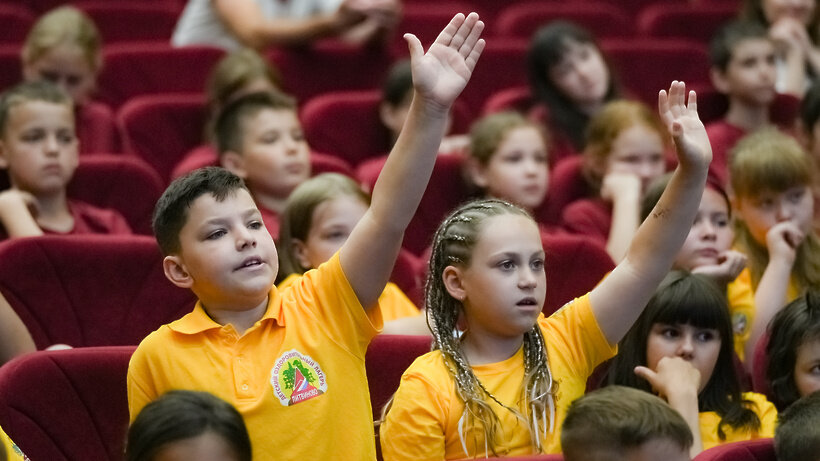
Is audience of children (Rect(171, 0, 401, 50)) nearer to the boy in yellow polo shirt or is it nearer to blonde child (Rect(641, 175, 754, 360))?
blonde child (Rect(641, 175, 754, 360))

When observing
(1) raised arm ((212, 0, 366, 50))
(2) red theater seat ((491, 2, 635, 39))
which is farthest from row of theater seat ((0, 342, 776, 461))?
(2) red theater seat ((491, 2, 635, 39))

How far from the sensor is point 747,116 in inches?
131

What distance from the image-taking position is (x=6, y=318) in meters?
2.07

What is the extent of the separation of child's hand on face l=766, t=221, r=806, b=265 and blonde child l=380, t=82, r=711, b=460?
75 centimetres

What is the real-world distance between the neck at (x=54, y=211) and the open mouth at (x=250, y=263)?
108 centimetres

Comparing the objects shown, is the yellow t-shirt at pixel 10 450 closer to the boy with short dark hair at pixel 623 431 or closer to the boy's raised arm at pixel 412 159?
the boy's raised arm at pixel 412 159

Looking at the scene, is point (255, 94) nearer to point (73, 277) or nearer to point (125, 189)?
point (125, 189)

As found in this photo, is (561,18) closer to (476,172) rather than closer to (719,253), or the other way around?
(476,172)

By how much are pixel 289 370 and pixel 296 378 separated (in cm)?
1

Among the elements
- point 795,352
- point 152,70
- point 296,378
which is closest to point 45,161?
point 152,70

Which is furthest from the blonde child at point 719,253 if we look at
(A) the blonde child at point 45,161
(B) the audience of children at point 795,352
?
(A) the blonde child at point 45,161

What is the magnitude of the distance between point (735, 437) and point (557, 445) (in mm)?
350

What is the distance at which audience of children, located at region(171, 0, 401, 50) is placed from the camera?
3.37m

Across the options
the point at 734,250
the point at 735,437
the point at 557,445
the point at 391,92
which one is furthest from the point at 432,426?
the point at 391,92
